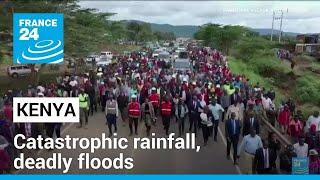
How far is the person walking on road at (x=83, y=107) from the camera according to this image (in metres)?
5.40

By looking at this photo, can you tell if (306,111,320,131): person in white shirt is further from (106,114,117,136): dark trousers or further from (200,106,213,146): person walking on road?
(106,114,117,136): dark trousers

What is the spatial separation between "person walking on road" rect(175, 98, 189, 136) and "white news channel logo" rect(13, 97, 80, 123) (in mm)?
960

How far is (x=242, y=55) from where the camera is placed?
260 inches

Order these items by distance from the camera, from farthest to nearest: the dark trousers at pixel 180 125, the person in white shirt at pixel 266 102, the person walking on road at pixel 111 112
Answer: the person in white shirt at pixel 266 102 → the person walking on road at pixel 111 112 → the dark trousers at pixel 180 125

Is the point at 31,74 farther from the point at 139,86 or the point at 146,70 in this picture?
the point at 146,70

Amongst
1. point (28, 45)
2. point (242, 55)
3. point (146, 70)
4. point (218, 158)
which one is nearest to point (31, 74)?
point (28, 45)

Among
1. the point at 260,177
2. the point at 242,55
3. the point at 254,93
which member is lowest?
the point at 260,177

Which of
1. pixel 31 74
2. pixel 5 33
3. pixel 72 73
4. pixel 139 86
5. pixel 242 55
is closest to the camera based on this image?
pixel 5 33

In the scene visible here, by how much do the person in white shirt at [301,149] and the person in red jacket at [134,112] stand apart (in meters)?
1.48

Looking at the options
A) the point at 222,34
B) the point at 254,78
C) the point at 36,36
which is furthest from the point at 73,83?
the point at 222,34

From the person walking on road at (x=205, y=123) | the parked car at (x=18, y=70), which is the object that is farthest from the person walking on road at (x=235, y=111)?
the parked car at (x=18, y=70)

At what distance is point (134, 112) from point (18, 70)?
1470 millimetres

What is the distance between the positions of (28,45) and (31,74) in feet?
1.45

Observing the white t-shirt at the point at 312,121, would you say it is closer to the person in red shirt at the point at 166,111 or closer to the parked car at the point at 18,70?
the person in red shirt at the point at 166,111
